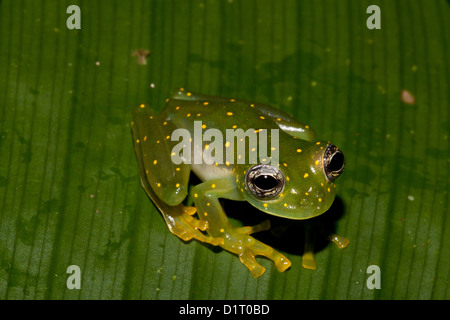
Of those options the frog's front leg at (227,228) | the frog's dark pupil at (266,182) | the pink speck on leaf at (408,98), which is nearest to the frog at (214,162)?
the frog's front leg at (227,228)

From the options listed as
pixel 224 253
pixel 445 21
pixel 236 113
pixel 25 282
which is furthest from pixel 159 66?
pixel 445 21

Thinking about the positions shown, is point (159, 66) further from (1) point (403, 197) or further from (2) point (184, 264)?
(1) point (403, 197)

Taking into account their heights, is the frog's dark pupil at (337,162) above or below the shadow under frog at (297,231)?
above

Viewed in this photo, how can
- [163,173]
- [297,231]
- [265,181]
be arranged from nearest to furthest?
[265,181] → [163,173] → [297,231]

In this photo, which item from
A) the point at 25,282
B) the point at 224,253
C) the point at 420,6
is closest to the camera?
the point at 25,282

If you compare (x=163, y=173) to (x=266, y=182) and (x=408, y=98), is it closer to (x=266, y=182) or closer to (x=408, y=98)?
(x=266, y=182)

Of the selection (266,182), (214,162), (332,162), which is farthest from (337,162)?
(214,162)

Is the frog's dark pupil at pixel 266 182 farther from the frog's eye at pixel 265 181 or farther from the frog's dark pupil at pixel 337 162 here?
the frog's dark pupil at pixel 337 162
